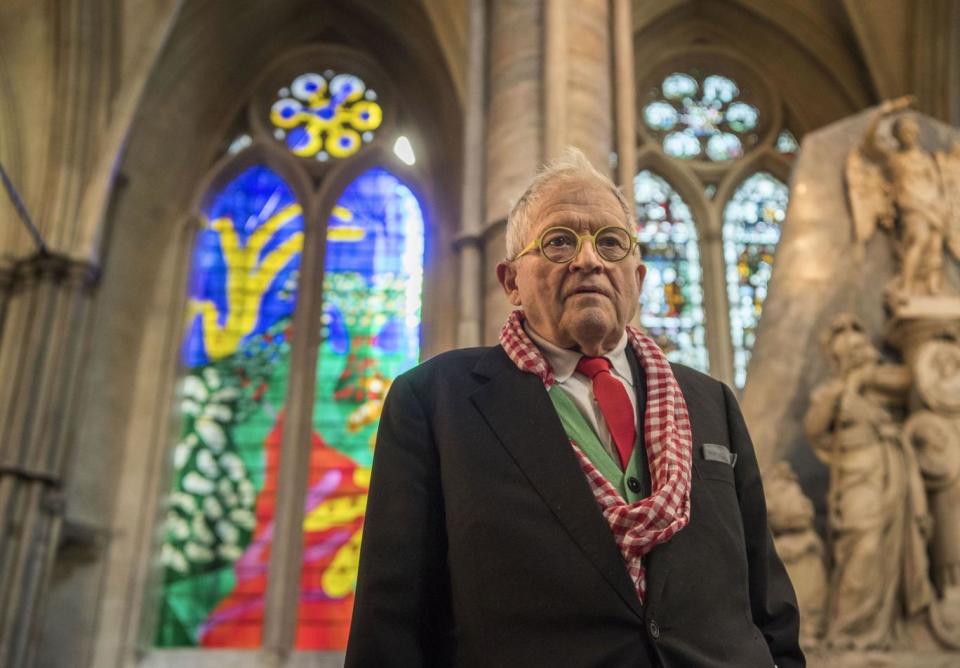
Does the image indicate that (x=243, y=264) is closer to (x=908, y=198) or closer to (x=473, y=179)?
(x=473, y=179)

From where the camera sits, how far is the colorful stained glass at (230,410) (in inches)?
368

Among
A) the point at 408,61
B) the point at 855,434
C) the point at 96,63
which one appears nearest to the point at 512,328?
the point at 855,434

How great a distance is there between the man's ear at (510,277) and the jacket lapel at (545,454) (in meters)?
0.15

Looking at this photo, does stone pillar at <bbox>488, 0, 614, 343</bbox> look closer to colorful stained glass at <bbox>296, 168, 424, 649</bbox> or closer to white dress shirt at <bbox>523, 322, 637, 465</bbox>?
white dress shirt at <bbox>523, 322, 637, 465</bbox>

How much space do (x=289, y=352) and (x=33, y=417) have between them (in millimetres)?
2460

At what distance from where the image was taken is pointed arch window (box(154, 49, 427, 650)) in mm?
9383

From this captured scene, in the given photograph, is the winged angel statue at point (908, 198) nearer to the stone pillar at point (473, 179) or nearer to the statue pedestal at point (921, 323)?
the statue pedestal at point (921, 323)

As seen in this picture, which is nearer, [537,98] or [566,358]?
[566,358]

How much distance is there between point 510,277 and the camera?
1.92 meters

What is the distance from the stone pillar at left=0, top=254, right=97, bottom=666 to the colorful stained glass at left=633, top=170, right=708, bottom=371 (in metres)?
5.12

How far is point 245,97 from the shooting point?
1154 cm

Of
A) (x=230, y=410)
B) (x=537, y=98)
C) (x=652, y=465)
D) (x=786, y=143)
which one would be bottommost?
(x=652, y=465)

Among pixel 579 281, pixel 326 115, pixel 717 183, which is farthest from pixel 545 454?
pixel 326 115

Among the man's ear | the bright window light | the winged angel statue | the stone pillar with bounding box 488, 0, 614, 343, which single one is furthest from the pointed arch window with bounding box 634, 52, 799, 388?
the man's ear
